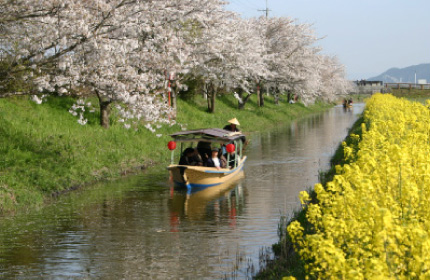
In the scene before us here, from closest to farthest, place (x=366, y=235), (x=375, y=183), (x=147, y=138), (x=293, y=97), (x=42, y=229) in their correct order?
(x=366, y=235) → (x=375, y=183) → (x=42, y=229) → (x=147, y=138) → (x=293, y=97)

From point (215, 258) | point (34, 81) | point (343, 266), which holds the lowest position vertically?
point (215, 258)

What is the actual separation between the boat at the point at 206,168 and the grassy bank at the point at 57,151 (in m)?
2.65

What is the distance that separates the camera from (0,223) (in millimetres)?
14398

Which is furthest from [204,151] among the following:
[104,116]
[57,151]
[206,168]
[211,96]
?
[211,96]

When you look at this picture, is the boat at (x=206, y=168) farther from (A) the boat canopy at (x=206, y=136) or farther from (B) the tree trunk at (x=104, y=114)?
(B) the tree trunk at (x=104, y=114)

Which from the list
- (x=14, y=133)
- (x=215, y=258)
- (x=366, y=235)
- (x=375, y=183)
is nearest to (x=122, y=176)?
(x=14, y=133)

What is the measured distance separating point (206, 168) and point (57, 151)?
17.8ft

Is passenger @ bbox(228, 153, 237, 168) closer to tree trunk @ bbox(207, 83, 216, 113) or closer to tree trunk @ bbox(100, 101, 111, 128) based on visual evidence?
tree trunk @ bbox(100, 101, 111, 128)

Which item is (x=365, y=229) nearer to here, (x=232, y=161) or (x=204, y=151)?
(x=204, y=151)

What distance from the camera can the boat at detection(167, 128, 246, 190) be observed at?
63.6ft

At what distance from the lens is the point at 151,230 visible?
13.8 meters

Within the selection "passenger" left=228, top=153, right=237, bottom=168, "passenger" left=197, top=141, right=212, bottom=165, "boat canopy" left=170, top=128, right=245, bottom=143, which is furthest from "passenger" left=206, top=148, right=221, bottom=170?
"passenger" left=228, top=153, right=237, bottom=168

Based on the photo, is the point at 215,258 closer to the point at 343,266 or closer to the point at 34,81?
the point at 343,266

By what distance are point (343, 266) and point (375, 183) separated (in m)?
4.33
